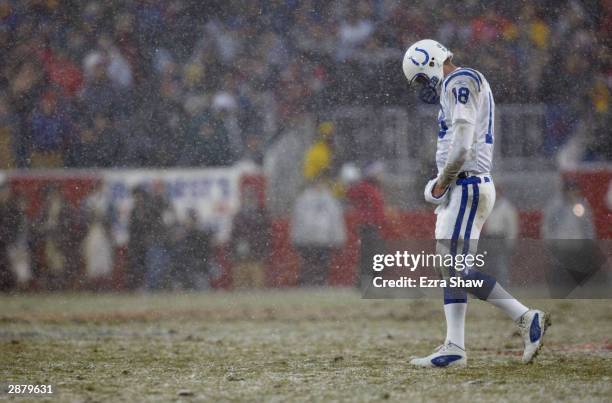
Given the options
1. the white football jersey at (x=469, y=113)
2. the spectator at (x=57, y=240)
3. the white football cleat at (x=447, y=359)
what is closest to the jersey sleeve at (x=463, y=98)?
the white football jersey at (x=469, y=113)

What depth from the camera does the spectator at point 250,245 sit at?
42.9 ft

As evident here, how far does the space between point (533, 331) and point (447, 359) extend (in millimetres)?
525

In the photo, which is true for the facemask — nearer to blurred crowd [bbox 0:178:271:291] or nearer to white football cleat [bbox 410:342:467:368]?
white football cleat [bbox 410:342:467:368]

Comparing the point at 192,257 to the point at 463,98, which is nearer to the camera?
the point at 463,98

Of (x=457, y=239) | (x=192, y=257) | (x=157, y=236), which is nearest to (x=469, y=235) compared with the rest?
(x=457, y=239)

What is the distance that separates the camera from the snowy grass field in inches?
215

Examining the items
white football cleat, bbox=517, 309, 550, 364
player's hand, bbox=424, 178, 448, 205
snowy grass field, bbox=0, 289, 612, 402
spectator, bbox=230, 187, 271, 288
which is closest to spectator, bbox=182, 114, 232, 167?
spectator, bbox=230, 187, 271, 288

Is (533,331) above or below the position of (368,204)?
below

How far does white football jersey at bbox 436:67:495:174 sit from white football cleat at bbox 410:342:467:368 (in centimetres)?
104

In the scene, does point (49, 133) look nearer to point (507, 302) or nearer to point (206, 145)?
point (206, 145)

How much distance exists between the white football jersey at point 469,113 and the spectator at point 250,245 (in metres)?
6.59

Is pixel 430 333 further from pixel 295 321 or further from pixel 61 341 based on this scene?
pixel 61 341

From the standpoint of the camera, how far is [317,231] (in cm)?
1327

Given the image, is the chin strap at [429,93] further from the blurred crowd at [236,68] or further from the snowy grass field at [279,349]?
the blurred crowd at [236,68]
